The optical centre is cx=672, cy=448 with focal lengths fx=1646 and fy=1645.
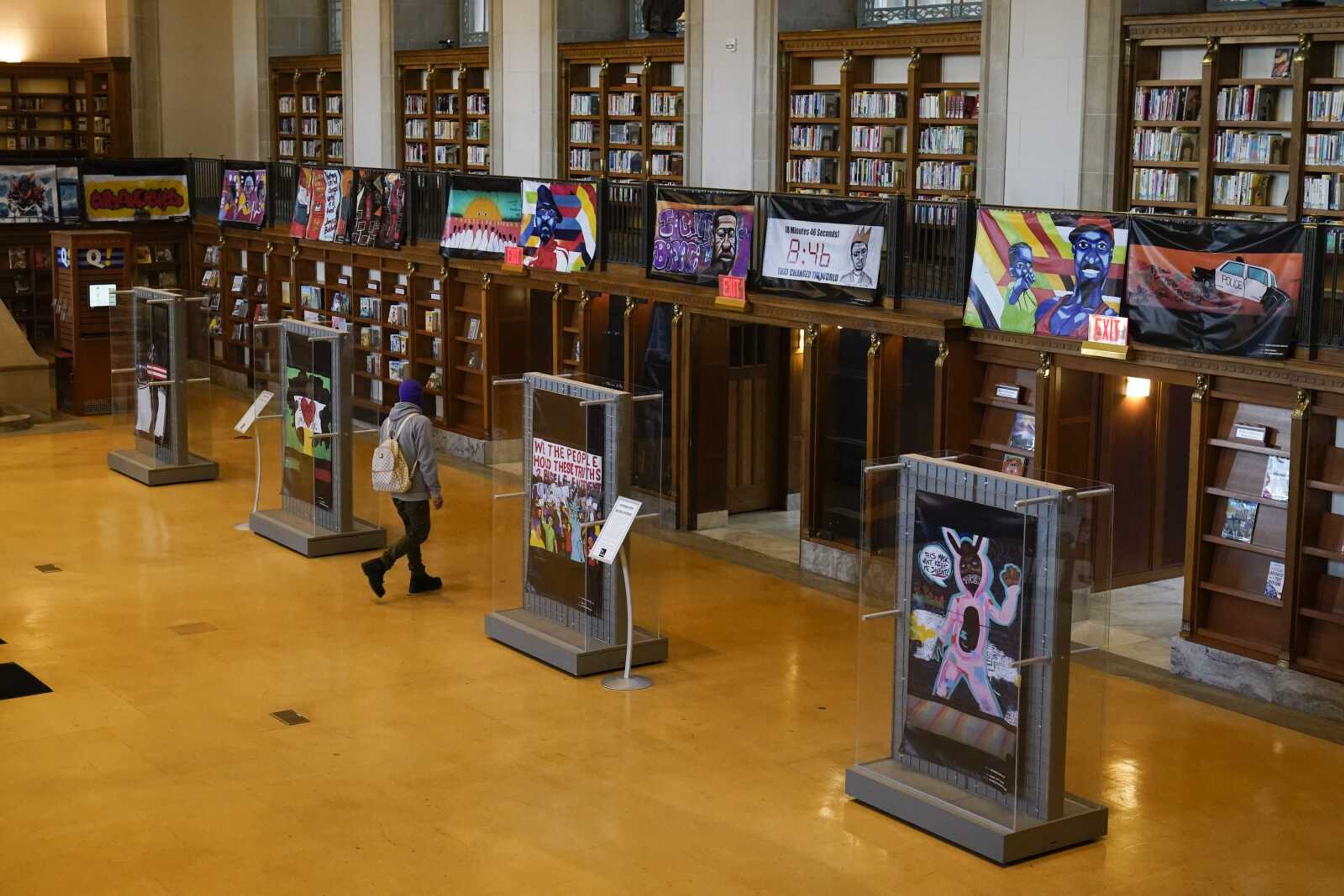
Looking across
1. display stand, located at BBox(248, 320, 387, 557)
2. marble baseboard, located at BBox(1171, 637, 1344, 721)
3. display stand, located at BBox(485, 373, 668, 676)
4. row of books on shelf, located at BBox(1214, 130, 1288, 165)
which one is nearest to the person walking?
display stand, located at BBox(485, 373, 668, 676)

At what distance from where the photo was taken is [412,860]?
7770 mm

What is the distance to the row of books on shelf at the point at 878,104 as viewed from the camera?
49.4 ft

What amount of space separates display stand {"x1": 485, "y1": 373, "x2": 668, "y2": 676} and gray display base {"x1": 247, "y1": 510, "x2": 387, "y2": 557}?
8.24 ft

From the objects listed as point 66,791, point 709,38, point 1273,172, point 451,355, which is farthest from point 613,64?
point 66,791

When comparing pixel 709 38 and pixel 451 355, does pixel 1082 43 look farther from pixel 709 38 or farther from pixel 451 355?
pixel 451 355

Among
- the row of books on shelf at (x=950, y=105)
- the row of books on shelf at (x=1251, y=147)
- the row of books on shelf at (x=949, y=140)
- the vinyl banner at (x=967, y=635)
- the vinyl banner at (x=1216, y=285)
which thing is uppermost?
the row of books on shelf at (x=950, y=105)

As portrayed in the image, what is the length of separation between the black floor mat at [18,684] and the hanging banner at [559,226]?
696 cm

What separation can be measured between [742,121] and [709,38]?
0.92 m

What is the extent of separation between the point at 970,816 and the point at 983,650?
808 millimetres

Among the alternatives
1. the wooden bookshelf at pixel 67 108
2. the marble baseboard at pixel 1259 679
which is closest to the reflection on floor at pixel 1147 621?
the marble baseboard at pixel 1259 679

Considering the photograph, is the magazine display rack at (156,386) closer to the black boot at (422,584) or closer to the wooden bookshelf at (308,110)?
the black boot at (422,584)

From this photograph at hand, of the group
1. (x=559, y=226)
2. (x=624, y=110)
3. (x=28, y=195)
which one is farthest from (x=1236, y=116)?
(x=28, y=195)

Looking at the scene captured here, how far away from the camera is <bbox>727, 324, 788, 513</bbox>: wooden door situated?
15.2 m

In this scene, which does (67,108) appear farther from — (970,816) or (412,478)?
(970,816)
